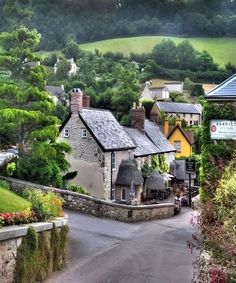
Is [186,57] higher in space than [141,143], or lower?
higher

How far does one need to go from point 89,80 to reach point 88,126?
5879 cm

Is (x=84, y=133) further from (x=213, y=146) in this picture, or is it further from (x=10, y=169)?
(x=213, y=146)

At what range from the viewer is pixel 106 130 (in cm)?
3306

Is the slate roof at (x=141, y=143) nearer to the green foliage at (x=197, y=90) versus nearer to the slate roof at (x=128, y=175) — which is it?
the slate roof at (x=128, y=175)

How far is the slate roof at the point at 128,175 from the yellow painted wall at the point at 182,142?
1884 centimetres

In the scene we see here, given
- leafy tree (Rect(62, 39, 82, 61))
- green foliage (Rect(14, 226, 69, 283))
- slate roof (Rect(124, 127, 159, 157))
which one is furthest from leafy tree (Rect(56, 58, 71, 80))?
green foliage (Rect(14, 226, 69, 283))

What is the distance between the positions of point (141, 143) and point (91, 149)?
309 inches

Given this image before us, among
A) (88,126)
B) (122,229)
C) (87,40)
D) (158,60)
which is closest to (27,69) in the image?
(88,126)

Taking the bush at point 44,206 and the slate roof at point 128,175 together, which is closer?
the bush at point 44,206

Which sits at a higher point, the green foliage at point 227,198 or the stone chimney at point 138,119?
the stone chimney at point 138,119

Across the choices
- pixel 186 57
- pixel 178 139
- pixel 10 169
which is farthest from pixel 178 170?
pixel 186 57

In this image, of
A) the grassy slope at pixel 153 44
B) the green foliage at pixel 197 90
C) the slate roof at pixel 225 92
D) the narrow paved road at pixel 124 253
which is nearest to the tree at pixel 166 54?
the grassy slope at pixel 153 44

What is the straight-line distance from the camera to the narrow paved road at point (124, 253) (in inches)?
565

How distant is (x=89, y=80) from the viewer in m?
89.2
